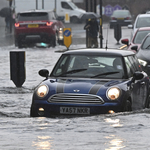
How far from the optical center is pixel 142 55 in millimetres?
15086

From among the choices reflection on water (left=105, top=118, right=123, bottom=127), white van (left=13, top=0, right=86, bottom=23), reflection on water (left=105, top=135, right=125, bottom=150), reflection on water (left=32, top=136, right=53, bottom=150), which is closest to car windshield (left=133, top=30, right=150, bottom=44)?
reflection on water (left=105, top=118, right=123, bottom=127)

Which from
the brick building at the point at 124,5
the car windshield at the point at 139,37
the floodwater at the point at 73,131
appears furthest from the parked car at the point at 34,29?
the brick building at the point at 124,5

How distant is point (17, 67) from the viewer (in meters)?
14.2

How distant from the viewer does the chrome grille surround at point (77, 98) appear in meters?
8.92

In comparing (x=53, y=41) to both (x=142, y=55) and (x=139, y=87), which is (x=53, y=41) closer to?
(x=142, y=55)

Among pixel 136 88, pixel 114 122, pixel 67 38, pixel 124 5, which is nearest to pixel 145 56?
pixel 136 88

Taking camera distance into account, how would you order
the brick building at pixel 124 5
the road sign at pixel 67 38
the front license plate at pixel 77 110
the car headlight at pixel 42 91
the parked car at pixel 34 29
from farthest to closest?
the brick building at pixel 124 5 → the parked car at pixel 34 29 → the road sign at pixel 67 38 → the car headlight at pixel 42 91 → the front license plate at pixel 77 110

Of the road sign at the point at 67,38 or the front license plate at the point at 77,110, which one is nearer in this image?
the front license plate at the point at 77,110

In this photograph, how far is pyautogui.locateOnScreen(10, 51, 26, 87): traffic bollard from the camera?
14.1 meters

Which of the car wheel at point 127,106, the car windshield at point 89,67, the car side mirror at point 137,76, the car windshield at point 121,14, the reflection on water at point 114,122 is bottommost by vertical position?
the car windshield at point 121,14

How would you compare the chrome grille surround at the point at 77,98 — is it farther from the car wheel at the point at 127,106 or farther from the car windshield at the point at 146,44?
the car windshield at the point at 146,44

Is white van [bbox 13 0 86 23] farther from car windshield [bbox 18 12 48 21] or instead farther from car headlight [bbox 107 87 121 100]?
car headlight [bbox 107 87 121 100]

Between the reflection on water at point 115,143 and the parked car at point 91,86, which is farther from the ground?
the parked car at point 91,86

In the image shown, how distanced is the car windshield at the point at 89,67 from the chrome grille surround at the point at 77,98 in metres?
0.85
